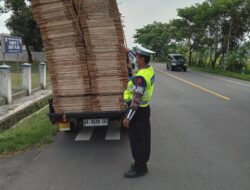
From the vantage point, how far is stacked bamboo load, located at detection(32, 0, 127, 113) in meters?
6.25

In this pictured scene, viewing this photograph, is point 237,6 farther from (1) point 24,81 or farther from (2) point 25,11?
(1) point 24,81

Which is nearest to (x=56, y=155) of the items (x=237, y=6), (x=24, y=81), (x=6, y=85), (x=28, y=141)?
(x=28, y=141)

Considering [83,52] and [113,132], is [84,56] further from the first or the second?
[113,132]

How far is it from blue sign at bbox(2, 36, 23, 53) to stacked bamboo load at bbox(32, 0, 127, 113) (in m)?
6.39

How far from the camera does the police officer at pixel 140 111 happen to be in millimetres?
4898

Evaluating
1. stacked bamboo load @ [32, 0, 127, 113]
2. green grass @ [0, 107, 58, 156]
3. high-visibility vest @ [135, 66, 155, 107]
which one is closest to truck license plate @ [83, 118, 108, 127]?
stacked bamboo load @ [32, 0, 127, 113]

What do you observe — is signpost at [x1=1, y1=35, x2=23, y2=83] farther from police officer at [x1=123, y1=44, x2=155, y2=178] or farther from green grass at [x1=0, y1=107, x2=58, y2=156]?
police officer at [x1=123, y1=44, x2=155, y2=178]

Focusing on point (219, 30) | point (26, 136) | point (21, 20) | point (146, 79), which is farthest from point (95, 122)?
point (219, 30)

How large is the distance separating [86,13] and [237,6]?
31893 mm

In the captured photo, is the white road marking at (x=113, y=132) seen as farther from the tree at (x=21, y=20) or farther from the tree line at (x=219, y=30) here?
the tree at (x=21, y=20)

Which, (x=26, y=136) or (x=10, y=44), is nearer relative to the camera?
(x=26, y=136)

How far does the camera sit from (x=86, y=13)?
6.25 m

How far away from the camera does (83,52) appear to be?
637cm

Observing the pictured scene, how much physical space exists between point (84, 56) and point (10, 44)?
7193 millimetres
